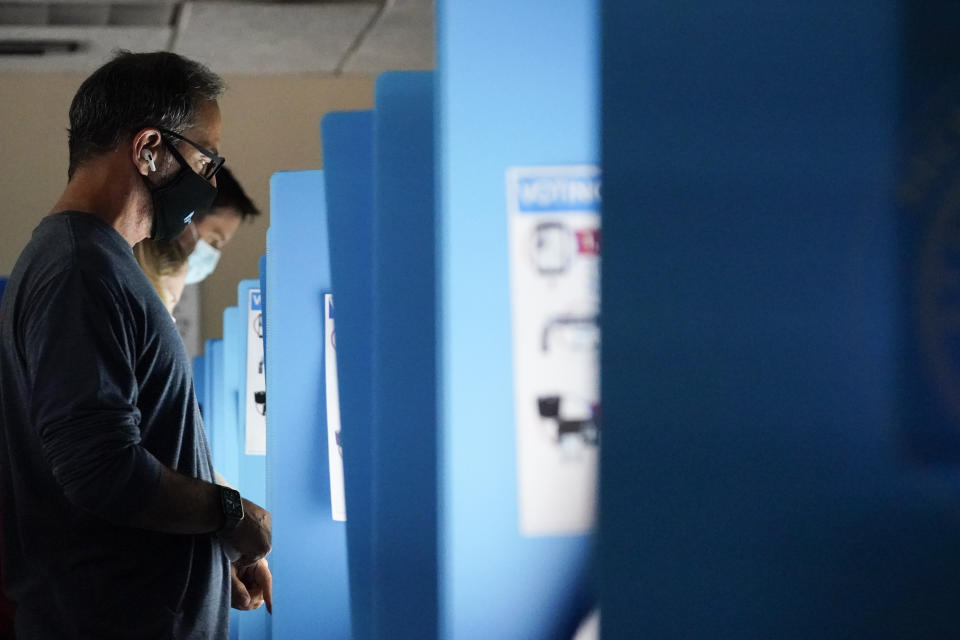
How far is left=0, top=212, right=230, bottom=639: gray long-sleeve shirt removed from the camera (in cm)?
120

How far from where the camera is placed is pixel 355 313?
3.11 ft

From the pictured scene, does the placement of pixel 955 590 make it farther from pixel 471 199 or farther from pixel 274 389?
pixel 274 389

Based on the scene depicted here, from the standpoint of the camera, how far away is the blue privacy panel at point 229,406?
82.9 inches

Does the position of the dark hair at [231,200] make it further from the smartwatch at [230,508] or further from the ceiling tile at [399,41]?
the ceiling tile at [399,41]

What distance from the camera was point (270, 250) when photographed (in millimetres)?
1285

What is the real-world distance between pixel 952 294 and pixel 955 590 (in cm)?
10

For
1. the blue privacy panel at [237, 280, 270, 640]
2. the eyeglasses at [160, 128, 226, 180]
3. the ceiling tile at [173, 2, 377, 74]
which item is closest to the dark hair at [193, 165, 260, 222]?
the blue privacy panel at [237, 280, 270, 640]

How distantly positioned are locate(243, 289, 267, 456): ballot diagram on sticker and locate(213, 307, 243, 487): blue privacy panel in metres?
0.14

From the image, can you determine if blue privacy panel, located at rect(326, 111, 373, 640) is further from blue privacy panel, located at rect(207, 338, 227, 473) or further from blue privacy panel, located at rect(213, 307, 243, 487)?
blue privacy panel, located at rect(207, 338, 227, 473)

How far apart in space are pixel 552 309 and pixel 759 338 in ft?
0.81

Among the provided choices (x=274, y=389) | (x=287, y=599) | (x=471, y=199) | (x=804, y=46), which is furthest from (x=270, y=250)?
(x=804, y=46)

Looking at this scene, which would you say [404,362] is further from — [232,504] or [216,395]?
[216,395]

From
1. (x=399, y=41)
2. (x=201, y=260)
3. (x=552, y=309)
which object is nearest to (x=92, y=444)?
(x=552, y=309)

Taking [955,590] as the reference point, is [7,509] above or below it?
below
